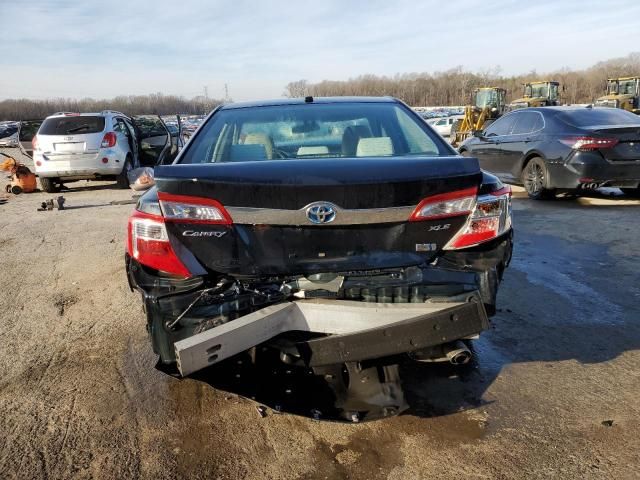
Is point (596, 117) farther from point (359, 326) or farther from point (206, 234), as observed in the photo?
point (206, 234)

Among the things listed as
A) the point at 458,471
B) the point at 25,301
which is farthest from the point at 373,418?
the point at 25,301

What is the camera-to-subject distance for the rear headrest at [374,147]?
10.6 ft

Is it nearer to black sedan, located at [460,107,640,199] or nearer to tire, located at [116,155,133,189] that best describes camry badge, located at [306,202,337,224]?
black sedan, located at [460,107,640,199]

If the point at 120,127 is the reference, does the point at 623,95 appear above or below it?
above

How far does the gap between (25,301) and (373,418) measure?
3.54 metres

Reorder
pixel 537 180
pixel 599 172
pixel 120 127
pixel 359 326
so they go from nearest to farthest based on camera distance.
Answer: pixel 359 326 < pixel 599 172 < pixel 537 180 < pixel 120 127

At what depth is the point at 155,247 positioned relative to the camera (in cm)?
250

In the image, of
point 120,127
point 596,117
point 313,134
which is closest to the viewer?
point 313,134

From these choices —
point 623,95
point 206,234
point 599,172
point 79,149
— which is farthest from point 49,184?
point 623,95

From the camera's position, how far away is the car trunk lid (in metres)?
2.46

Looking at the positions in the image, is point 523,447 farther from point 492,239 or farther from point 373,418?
point 492,239

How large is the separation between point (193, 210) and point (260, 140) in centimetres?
108

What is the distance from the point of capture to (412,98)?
297 feet

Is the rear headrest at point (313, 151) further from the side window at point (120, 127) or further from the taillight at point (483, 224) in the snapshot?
the side window at point (120, 127)
